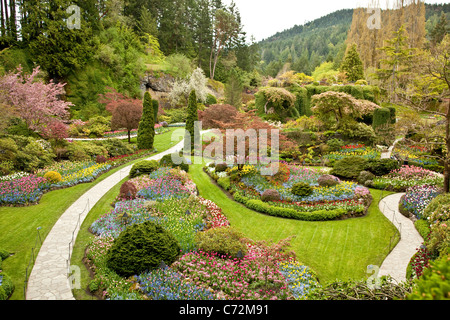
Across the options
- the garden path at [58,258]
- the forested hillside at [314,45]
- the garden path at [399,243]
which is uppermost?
the forested hillside at [314,45]

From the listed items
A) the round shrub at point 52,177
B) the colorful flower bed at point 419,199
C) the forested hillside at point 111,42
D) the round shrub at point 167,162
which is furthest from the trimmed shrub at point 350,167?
the forested hillside at point 111,42

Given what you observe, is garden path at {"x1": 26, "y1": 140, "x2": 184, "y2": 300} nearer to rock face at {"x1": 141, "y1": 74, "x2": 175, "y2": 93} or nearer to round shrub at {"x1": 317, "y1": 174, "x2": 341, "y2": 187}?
round shrub at {"x1": 317, "y1": 174, "x2": 341, "y2": 187}

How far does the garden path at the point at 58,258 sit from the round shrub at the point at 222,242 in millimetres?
3178

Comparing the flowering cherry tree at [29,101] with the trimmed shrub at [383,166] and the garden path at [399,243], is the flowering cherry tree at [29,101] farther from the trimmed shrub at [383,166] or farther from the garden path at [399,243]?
the trimmed shrub at [383,166]

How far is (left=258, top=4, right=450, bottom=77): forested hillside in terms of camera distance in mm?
62281

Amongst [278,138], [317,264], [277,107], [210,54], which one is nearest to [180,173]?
[278,138]

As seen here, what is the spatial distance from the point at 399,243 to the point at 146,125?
15913 mm

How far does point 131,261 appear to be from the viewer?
6.63 metres

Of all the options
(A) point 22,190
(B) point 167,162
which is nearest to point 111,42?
(B) point 167,162

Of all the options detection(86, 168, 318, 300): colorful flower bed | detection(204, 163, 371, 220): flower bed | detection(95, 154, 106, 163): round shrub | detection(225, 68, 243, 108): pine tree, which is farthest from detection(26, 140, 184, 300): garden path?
detection(225, 68, 243, 108): pine tree

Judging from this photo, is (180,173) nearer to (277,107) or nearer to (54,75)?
(277,107)

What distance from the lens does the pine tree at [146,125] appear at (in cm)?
1927

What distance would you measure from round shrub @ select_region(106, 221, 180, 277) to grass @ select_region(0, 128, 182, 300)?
2000 mm

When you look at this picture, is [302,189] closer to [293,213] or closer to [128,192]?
[293,213]
